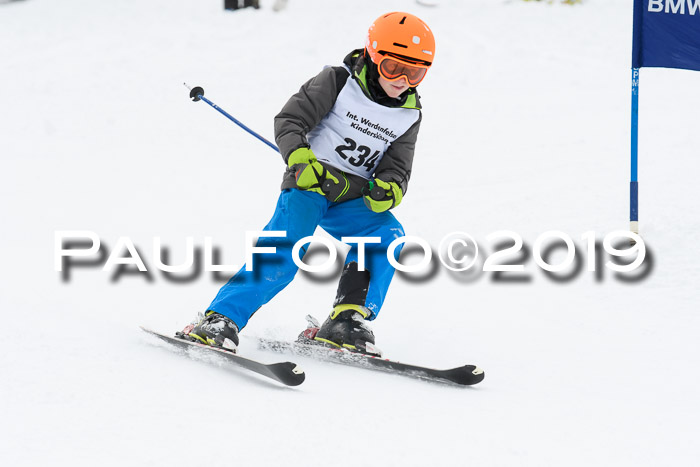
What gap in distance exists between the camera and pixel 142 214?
7473mm

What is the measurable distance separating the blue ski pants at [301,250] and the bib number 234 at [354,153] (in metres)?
0.19

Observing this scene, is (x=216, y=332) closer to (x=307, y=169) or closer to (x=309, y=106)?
(x=307, y=169)

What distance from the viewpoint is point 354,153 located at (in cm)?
405

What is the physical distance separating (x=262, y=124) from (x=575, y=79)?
456 cm

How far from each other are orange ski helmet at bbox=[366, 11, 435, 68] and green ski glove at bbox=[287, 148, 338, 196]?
0.57 metres

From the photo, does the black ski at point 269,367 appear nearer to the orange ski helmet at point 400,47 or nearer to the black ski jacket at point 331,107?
the black ski jacket at point 331,107

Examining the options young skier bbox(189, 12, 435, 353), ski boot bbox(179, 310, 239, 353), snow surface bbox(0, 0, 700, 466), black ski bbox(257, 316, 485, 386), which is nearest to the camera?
snow surface bbox(0, 0, 700, 466)

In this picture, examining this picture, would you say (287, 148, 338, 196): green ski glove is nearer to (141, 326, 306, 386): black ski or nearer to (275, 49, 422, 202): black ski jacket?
(275, 49, 422, 202): black ski jacket

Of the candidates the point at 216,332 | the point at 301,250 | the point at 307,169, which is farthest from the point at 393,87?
the point at 216,332

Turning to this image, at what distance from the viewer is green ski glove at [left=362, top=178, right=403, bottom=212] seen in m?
3.89

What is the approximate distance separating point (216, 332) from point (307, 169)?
33.4 inches
